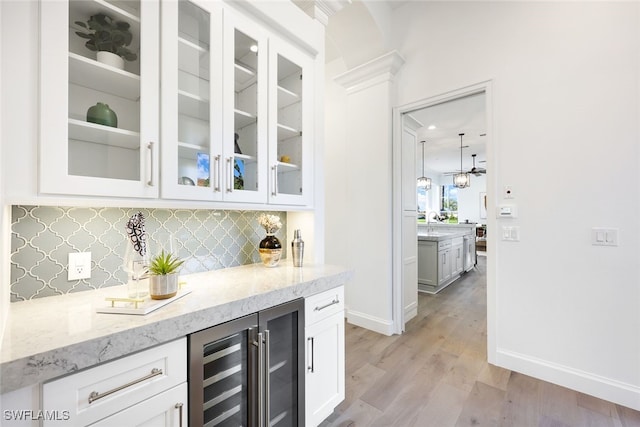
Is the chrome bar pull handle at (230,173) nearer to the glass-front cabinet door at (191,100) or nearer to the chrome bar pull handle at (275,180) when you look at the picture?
the glass-front cabinet door at (191,100)

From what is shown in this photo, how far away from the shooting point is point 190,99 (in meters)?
1.35

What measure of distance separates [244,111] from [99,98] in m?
0.65

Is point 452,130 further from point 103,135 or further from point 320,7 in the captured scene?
point 103,135

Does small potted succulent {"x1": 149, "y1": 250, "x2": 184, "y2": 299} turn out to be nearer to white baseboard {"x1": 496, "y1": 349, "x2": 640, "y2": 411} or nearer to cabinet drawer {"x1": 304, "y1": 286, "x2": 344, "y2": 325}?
cabinet drawer {"x1": 304, "y1": 286, "x2": 344, "y2": 325}

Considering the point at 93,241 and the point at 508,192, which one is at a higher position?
the point at 508,192

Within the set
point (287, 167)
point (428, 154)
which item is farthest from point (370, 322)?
point (428, 154)

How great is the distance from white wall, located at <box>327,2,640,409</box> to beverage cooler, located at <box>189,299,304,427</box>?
186 centimetres

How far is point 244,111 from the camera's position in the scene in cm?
156

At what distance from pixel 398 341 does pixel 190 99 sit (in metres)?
2.73

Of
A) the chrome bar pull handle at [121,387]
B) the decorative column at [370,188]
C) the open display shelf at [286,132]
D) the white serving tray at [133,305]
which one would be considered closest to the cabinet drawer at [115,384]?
the chrome bar pull handle at [121,387]

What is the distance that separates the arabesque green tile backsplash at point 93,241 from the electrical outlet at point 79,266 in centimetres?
2

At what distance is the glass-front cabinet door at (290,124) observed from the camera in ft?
5.52

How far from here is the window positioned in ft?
37.9

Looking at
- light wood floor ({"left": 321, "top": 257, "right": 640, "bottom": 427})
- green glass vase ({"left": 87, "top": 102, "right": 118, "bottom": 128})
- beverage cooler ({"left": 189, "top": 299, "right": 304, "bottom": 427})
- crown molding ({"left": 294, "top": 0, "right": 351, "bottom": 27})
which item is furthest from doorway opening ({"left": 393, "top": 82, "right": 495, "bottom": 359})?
green glass vase ({"left": 87, "top": 102, "right": 118, "bottom": 128})
